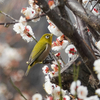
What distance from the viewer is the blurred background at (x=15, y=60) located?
1243mm

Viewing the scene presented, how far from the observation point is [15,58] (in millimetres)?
1294

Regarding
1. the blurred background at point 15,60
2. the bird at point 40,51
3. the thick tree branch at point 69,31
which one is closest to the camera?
the thick tree branch at point 69,31

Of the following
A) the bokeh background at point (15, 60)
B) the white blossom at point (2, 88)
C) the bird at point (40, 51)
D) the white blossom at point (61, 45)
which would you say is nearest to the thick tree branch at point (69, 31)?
the white blossom at point (61, 45)

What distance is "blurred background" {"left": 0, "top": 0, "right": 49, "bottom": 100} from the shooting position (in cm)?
124

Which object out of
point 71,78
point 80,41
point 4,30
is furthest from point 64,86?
point 4,30

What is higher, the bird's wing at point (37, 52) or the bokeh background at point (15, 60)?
the bokeh background at point (15, 60)

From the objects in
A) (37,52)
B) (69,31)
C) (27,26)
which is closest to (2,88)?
(37,52)

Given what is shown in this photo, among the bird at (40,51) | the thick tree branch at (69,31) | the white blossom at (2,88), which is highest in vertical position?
the white blossom at (2,88)

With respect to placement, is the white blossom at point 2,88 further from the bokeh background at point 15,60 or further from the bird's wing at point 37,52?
the bird's wing at point 37,52

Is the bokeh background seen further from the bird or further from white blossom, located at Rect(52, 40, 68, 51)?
white blossom, located at Rect(52, 40, 68, 51)

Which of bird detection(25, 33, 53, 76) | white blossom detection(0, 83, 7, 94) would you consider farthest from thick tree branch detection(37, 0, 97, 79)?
white blossom detection(0, 83, 7, 94)

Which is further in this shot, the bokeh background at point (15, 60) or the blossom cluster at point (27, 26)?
the bokeh background at point (15, 60)

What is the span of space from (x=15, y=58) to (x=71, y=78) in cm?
98

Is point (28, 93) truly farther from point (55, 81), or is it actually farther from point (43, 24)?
point (55, 81)
